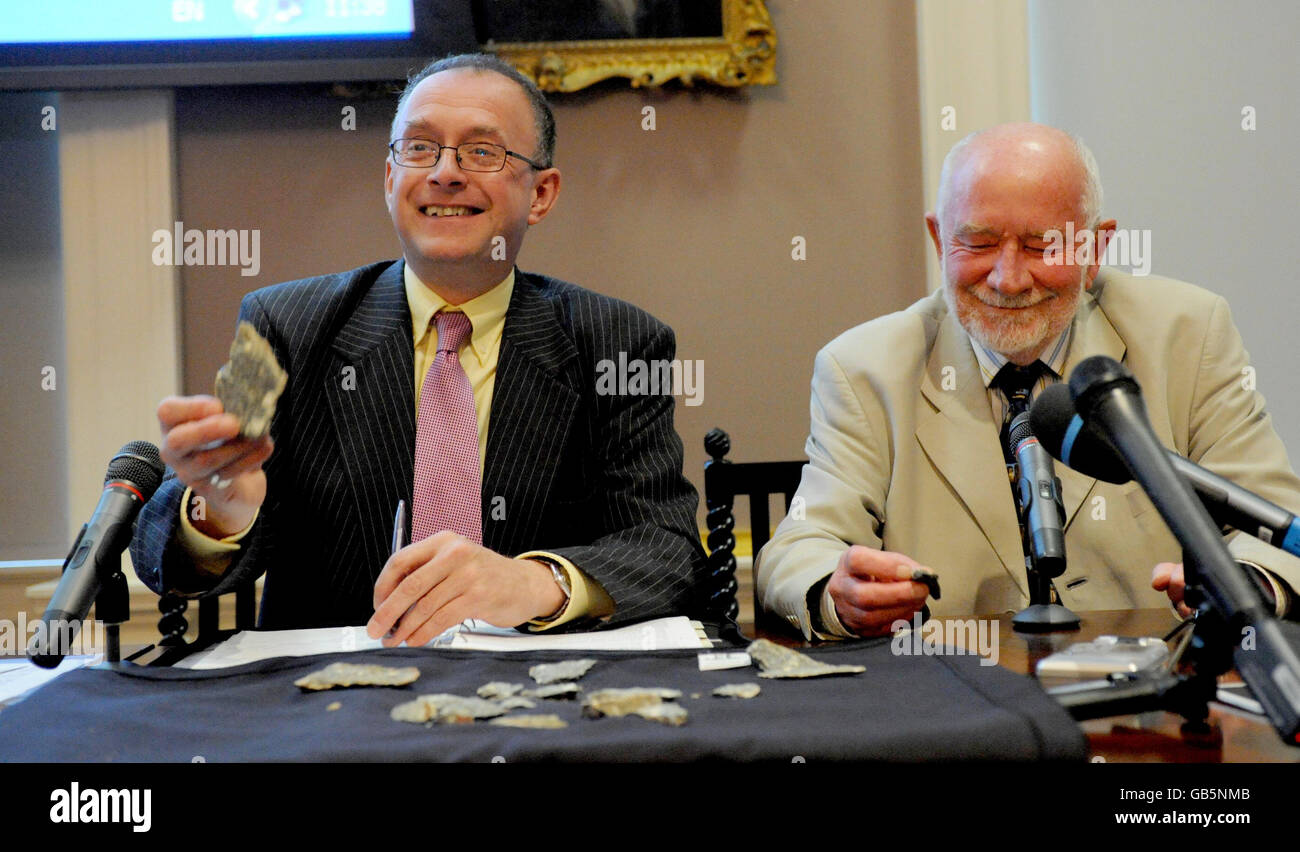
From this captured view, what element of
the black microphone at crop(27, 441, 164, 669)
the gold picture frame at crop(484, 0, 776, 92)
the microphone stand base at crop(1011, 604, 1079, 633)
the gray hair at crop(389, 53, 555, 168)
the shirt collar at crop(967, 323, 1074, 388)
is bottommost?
the microphone stand base at crop(1011, 604, 1079, 633)

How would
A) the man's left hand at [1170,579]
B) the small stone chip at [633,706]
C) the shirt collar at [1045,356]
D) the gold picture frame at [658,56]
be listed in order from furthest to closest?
the gold picture frame at [658,56]
the shirt collar at [1045,356]
the man's left hand at [1170,579]
the small stone chip at [633,706]

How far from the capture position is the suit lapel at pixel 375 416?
5.75 feet

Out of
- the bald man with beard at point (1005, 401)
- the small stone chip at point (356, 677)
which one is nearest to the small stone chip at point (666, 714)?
the small stone chip at point (356, 677)

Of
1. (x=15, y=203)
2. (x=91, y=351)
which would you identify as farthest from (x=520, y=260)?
(x=15, y=203)

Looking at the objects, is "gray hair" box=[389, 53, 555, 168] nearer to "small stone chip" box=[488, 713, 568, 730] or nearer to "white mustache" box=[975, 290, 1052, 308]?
"white mustache" box=[975, 290, 1052, 308]

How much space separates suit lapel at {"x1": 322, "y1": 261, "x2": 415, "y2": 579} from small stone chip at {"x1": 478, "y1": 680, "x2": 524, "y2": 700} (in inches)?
31.3

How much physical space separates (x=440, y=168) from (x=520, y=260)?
1.17 metres

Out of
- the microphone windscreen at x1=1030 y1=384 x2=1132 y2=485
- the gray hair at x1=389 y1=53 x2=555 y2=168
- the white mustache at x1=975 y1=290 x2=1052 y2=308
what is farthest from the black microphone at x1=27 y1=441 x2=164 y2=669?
the white mustache at x1=975 y1=290 x2=1052 y2=308

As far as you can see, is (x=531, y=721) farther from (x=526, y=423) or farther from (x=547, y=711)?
(x=526, y=423)

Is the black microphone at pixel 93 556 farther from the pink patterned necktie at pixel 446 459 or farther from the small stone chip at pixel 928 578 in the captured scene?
the small stone chip at pixel 928 578

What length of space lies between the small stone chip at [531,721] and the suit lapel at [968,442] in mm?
1146

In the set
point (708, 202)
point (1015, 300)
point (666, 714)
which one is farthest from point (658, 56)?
point (666, 714)

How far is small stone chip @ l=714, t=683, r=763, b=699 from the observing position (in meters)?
0.97
